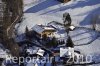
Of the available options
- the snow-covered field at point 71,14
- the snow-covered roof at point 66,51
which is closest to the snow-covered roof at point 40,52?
the snow-covered roof at point 66,51

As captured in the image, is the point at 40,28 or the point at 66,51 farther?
the point at 40,28

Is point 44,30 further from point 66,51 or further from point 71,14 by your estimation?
point 66,51

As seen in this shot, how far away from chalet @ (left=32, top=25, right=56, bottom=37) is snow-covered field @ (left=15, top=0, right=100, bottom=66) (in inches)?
21.3

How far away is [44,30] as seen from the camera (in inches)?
965

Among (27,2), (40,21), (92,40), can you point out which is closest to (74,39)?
(92,40)

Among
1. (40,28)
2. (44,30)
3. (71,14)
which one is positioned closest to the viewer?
(44,30)

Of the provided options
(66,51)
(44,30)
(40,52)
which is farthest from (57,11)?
(66,51)

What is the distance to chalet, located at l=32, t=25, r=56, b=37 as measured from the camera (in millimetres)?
24375

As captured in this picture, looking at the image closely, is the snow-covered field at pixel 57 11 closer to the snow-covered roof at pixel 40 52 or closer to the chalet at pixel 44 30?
the chalet at pixel 44 30

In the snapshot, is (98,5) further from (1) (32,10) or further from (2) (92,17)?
(1) (32,10)

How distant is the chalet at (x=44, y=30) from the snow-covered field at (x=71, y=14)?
1.78 ft

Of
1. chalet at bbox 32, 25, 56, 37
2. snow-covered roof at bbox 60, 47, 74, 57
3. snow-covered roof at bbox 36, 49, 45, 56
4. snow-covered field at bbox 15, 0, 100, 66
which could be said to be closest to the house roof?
chalet at bbox 32, 25, 56, 37

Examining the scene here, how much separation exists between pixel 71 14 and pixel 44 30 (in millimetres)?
2332

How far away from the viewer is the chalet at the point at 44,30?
24.4m
